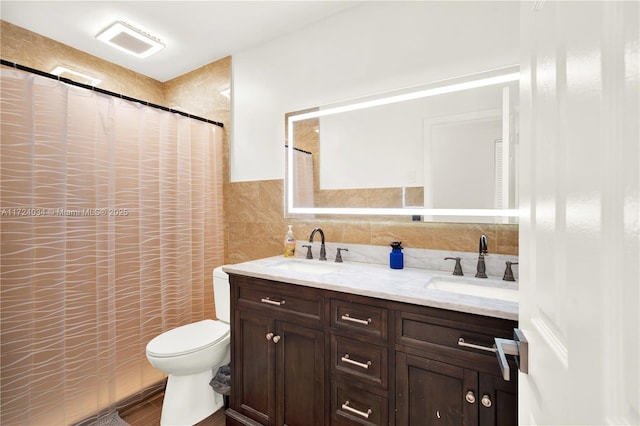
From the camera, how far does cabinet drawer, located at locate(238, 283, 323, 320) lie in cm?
132

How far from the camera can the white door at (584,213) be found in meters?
0.28

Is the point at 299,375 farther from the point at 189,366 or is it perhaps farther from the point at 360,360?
the point at 189,366

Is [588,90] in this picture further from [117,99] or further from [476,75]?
[117,99]

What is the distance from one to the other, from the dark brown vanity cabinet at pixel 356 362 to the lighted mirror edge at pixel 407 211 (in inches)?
25.4

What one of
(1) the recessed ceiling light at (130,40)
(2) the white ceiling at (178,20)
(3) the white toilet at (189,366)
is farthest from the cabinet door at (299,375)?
(1) the recessed ceiling light at (130,40)

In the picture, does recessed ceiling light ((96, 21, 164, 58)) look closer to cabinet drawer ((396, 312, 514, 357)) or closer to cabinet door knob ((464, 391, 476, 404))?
cabinet drawer ((396, 312, 514, 357))

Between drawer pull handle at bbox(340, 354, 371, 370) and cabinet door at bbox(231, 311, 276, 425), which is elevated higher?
drawer pull handle at bbox(340, 354, 371, 370)

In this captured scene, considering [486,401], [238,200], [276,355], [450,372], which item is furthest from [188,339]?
[486,401]

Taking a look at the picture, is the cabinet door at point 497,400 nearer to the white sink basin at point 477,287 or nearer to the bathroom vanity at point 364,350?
the bathroom vanity at point 364,350

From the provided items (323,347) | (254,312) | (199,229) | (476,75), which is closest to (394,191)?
(476,75)

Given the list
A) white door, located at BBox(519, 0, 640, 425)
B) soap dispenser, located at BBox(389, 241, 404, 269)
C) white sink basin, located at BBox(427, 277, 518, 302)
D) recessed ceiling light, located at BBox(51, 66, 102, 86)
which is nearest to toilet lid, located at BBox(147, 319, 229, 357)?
soap dispenser, located at BBox(389, 241, 404, 269)

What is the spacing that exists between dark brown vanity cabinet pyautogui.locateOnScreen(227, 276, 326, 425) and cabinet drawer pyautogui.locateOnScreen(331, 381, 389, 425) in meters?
0.07

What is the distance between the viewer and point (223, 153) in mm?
2533

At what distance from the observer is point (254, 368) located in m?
1.54
